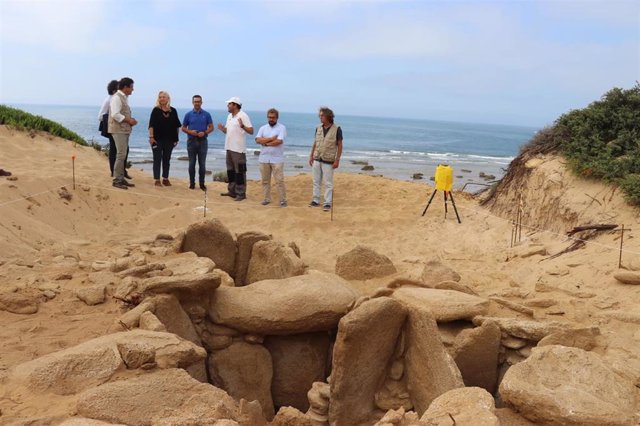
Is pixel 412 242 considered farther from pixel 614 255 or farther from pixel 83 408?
pixel 83 408

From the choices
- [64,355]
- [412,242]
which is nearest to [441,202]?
[412,242]

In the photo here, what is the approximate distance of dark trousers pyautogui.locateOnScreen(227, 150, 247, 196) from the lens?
10336 mm

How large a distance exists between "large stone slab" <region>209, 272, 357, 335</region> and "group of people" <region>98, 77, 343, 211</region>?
15.7 feet

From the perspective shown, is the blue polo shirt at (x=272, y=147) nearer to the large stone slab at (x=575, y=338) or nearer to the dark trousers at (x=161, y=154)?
the dark trousers at (x=161, y=154)

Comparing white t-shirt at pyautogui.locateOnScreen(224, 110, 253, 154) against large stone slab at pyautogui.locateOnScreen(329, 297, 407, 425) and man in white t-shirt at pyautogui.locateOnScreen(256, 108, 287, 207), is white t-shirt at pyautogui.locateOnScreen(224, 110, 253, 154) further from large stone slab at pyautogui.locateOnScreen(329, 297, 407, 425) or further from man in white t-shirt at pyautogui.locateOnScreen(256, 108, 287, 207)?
large stone slab at pyautogui.locateOnScreen(329, 297, 407, 425)

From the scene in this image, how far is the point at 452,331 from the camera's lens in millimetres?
5312

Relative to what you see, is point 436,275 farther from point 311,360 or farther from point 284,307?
point 284,307

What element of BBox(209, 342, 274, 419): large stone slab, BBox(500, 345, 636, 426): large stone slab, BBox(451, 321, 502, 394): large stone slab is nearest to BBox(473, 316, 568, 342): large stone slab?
BBox(451, 321, 502, 394): large stone slab

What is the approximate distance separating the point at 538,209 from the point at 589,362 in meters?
4.84

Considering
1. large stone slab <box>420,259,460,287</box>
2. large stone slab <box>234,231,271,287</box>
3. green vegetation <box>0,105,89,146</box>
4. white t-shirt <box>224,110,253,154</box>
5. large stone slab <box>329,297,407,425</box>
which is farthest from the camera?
green vegetation <box>0,105,89,146</box>

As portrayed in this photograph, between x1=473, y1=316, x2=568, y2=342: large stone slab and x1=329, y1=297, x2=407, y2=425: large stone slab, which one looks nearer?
x1=329, y1=297, x2=407, y2=425: large stone slab

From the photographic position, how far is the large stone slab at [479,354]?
4949mm

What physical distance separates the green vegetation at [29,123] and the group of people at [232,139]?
361 centimetres

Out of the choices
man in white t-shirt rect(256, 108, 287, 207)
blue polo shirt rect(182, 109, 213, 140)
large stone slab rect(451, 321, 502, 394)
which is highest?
blue polo shirt rect(182, 109, 213, 140)
